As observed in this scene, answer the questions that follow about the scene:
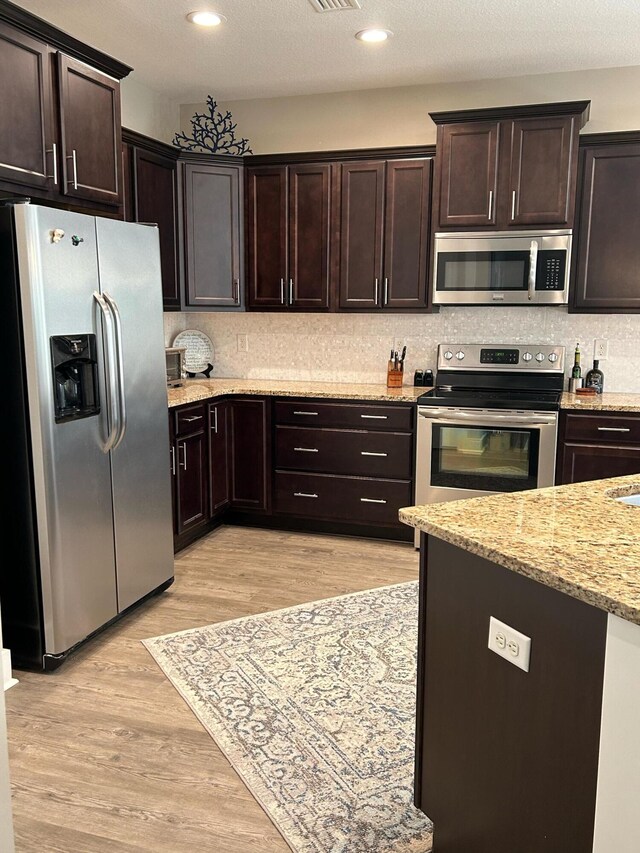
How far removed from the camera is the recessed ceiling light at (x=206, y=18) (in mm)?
3518

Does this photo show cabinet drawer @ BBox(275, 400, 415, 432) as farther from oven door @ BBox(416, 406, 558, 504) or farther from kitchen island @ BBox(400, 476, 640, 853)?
kitchen island @ BBox(400, 476, 640, 853)

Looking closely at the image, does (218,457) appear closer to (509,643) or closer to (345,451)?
(345,451)

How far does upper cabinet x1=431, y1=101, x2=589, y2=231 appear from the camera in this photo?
A: 407cm

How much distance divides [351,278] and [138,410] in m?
1.87

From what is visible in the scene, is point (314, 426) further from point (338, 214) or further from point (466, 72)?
point (466, 72)

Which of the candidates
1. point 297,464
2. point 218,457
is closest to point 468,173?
point 297,464

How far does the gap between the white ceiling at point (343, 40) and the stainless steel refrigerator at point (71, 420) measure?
119 cm

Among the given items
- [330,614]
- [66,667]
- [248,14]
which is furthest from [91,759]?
[248,14]

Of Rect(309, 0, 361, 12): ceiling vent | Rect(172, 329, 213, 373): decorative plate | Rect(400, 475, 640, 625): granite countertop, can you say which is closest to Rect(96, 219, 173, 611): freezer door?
Rect(309, 0, 361, 12): ceiling vent

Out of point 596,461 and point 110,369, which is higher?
point 110,369

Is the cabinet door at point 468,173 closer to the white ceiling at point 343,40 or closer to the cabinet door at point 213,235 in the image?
the white ceiling at point 343,40

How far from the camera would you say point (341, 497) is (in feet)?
14.9

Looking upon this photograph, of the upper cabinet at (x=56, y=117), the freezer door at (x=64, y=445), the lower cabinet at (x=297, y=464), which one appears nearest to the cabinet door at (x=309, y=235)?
the lower cabinet at (x=297, y=464)

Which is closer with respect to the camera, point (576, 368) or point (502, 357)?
point (576, 368)
